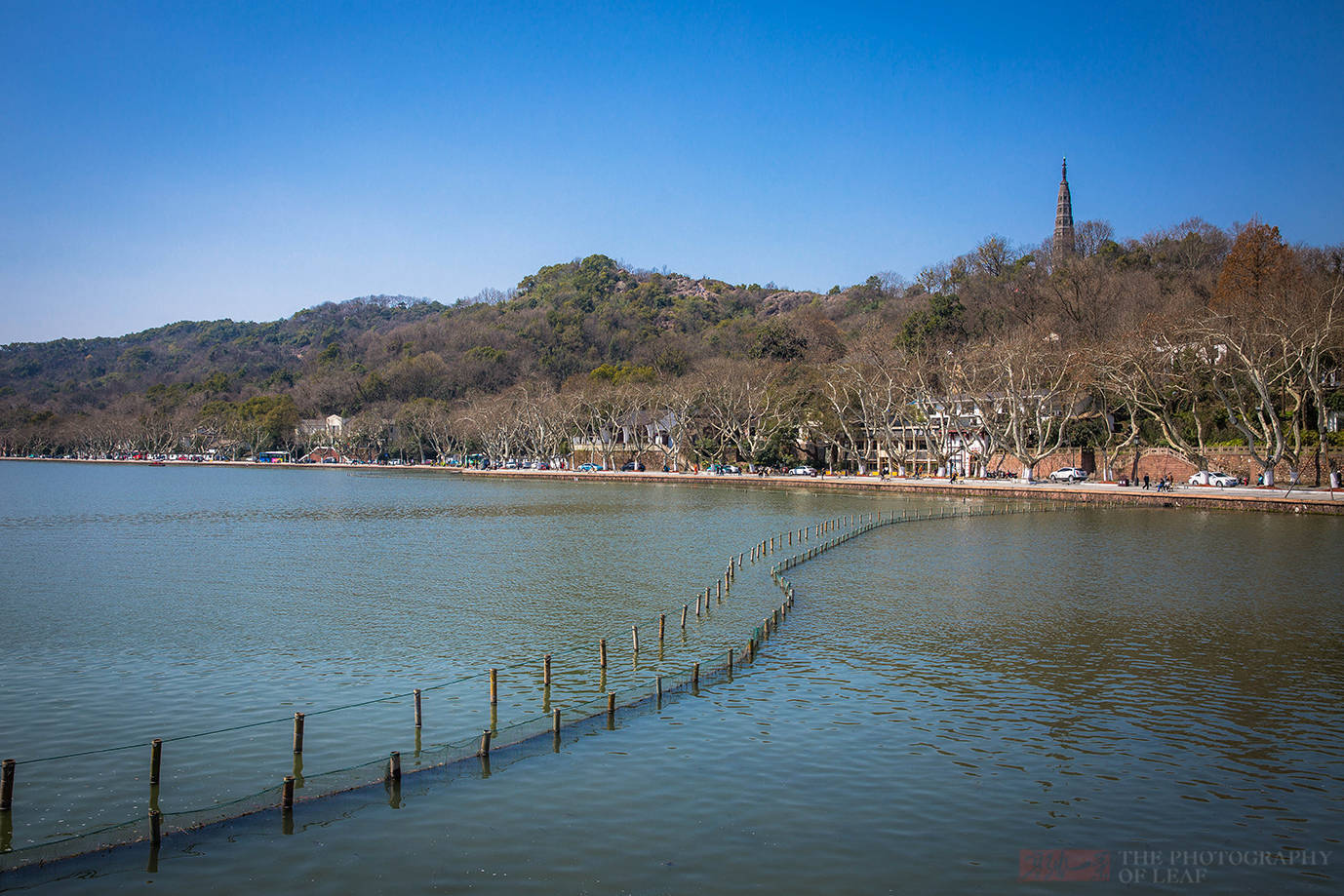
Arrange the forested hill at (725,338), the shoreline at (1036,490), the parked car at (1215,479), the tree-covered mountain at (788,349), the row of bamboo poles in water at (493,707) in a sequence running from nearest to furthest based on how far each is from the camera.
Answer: the row of bamboo poles in water at (493,707)
the shoreline at (1036,490)
the parked car at (1215,479)
the tree-covered mountain at (788,349)
the forested hill at (725,338)

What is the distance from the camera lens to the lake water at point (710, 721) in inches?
389

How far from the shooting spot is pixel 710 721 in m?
14.2

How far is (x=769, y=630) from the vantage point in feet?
67.4

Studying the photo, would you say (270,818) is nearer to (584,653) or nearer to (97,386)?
(584,653)

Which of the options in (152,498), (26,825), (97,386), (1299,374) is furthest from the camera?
(97,386)

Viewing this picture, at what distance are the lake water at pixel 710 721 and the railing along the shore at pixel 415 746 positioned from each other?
0.47 feet

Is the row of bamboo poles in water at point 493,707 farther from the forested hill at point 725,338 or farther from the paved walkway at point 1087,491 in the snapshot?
the forested hill at point 725,338

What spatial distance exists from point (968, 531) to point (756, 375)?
46731 millimetres

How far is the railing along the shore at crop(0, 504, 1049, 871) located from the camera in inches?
394

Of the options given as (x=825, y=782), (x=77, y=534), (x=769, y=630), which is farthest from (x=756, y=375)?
(x=825, y=782)

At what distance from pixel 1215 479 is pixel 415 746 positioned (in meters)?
55.6

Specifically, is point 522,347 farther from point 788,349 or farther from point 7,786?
point 7,786

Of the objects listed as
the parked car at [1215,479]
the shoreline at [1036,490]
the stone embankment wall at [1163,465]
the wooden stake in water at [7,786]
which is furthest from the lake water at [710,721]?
the stone embankment wall at [1163,465]

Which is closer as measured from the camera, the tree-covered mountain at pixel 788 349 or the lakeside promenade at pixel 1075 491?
the lakeside promenade at pixel 1075 491
